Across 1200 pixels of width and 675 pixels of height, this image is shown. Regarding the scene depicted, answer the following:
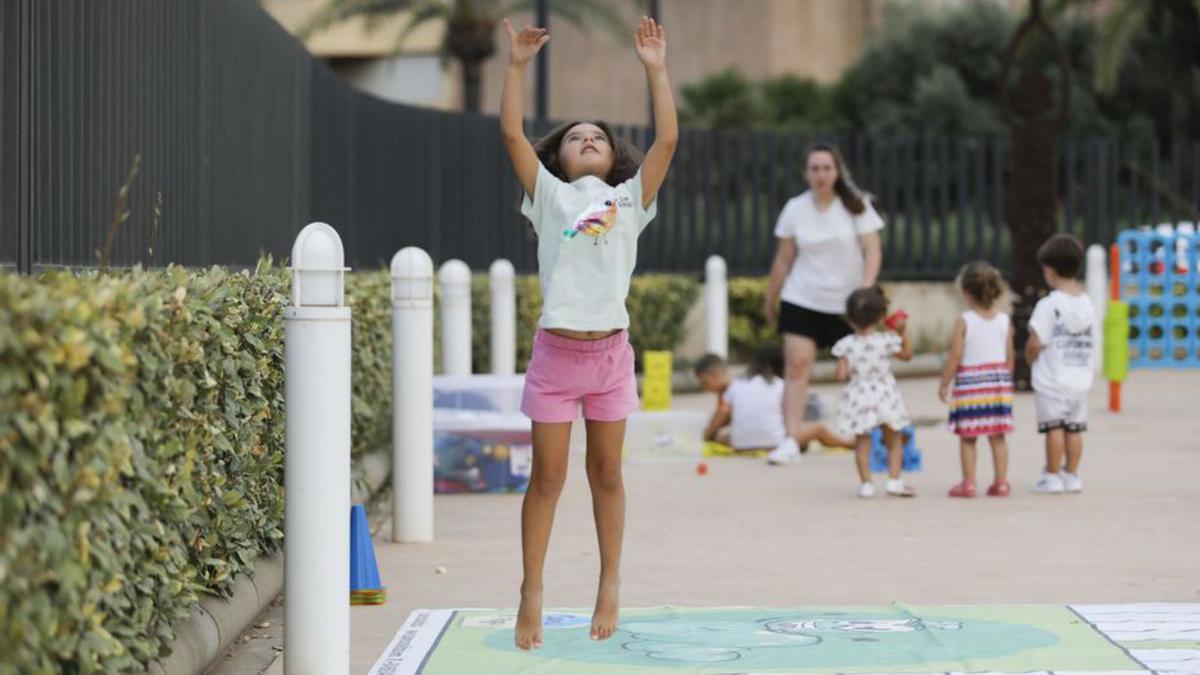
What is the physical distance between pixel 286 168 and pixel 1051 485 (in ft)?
14.7

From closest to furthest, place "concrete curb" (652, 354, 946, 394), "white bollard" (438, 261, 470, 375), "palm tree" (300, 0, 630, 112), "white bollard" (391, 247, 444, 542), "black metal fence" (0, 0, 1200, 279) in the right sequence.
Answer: "black metal fence" (0, 0, 1200, 279) < "white bollard" (391, 247, 444, 542) < "white bollard" (438, 261, 470, 375) < "concrete curb" (652, 354, 946, 394) < "palm tree" (300, 0, 630, 112)

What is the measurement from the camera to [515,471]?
34.9 feet

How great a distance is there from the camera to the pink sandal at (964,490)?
34.1ft

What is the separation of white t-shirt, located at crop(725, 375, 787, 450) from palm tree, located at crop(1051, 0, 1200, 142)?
2001 centimetres

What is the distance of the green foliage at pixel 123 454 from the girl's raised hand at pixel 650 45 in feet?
4.62

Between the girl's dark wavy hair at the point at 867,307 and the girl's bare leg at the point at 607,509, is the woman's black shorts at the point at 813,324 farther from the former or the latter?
the girl's bare leg at the point at 607,509

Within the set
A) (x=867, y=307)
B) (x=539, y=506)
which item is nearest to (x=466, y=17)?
(x=867, y=307)

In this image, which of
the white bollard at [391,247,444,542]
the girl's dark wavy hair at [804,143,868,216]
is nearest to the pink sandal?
the girl's dark wavy hair at [804,143,868,216]

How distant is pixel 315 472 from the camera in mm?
5574

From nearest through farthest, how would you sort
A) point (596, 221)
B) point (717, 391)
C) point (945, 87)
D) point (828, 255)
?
point (596, 221), point (828, 255), point (717, 391), point (945, 87)

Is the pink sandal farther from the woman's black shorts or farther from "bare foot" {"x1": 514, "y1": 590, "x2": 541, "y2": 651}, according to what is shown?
"bare foot" {"x1": 514, "y1": 590, "x2": 541, "y2": 651}

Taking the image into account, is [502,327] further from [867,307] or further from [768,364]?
[867,307]

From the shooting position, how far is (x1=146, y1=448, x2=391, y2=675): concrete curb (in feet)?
17.4

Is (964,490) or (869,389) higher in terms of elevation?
(869,389)
